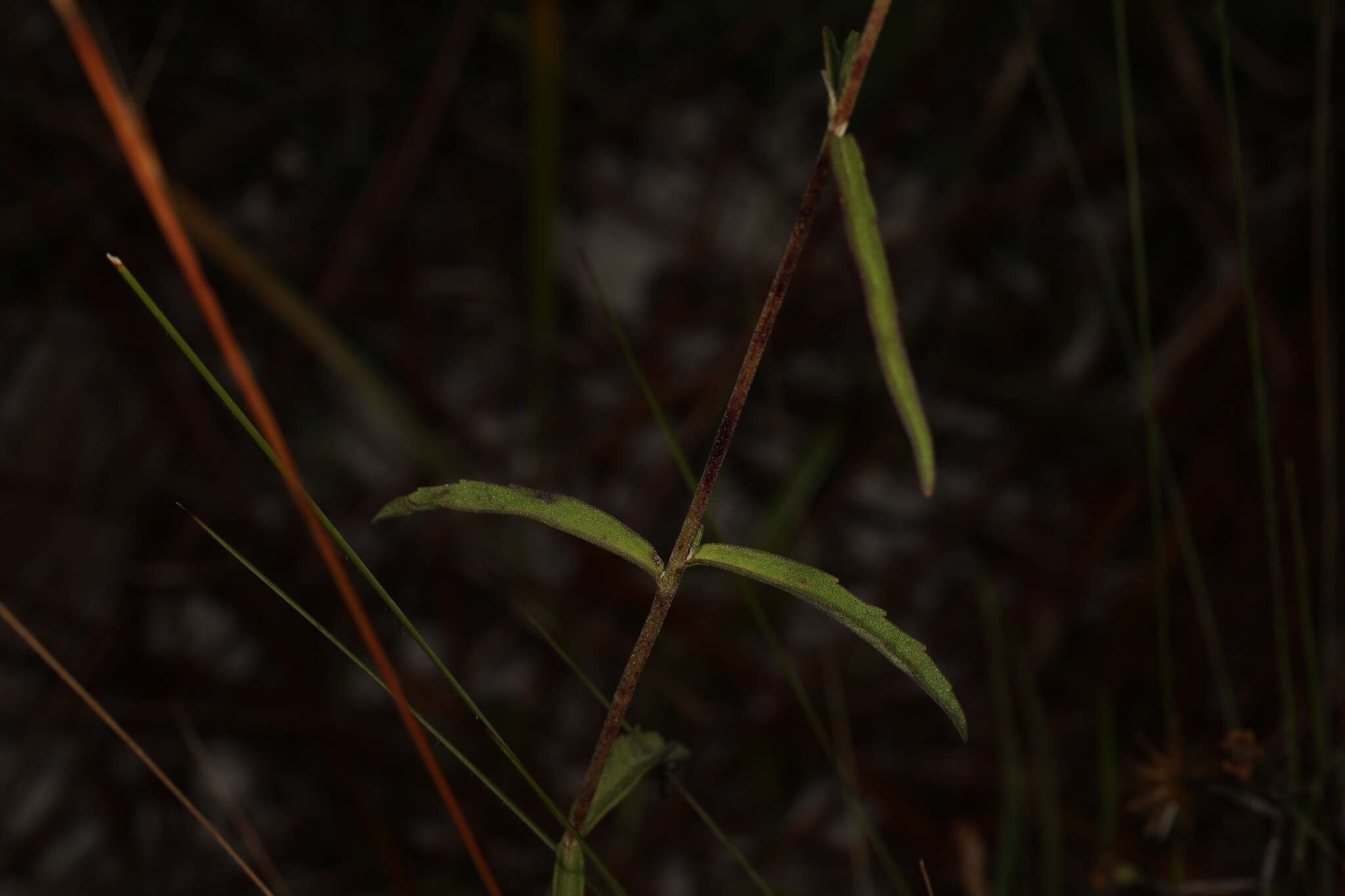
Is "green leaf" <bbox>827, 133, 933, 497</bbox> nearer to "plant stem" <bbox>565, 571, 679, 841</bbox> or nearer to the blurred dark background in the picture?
"plant stem" <bbox>565, 571, 679, 841</bbox>

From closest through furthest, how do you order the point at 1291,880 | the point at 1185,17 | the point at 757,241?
the point at 1291,880 < the point at 1185,17 < the point at 757,241

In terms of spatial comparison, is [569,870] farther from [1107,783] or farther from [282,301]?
[282,301]

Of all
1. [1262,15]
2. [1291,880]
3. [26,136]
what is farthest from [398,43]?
[1291,880]

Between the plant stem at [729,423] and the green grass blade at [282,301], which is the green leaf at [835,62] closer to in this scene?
the plant stem at [729,423]

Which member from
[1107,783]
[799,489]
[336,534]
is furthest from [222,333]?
[799,489]

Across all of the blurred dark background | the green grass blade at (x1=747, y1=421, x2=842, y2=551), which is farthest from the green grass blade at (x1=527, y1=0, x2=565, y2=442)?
the green grass blade at (x1=747, y1=421, x2=842, y2=551)

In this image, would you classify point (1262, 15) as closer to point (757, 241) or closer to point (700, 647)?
point (757, 241)
